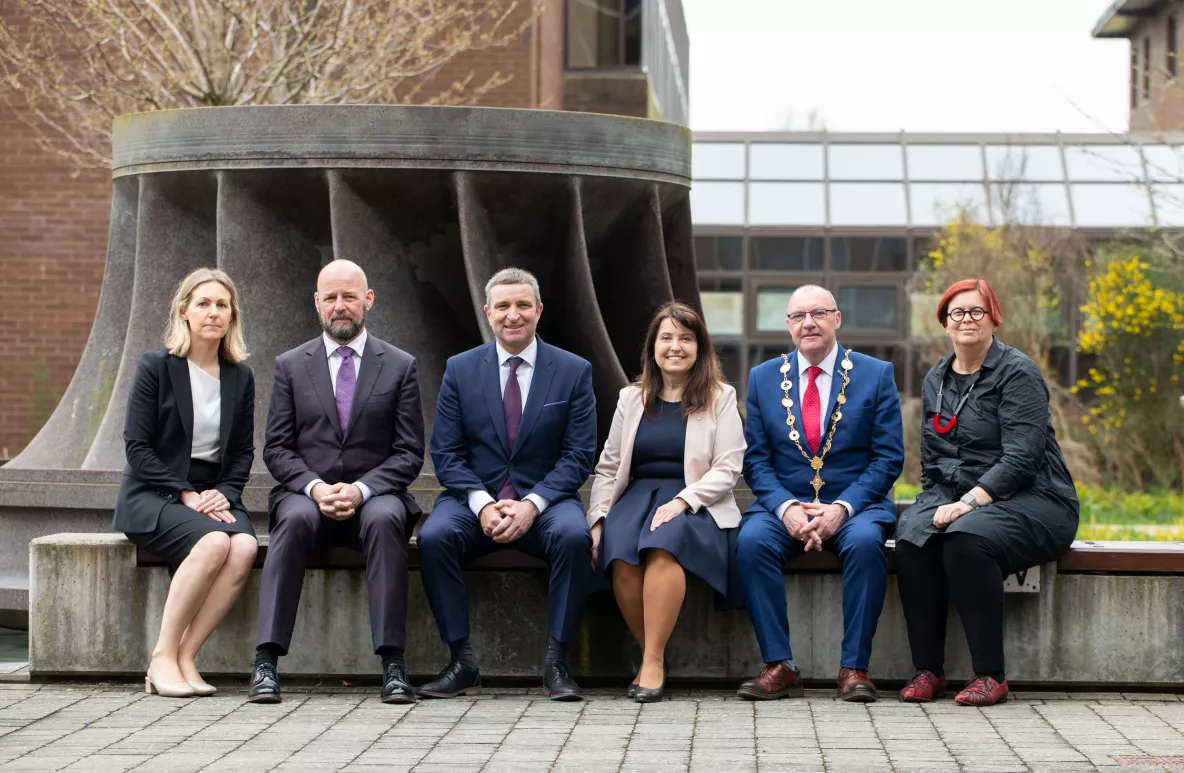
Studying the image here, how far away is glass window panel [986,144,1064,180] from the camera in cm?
2692

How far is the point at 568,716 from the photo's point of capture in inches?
241

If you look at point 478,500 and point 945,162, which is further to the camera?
point 945,162

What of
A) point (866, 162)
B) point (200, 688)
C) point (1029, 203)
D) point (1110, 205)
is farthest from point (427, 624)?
point (866, 162)

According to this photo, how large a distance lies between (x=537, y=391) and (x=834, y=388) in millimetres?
1197

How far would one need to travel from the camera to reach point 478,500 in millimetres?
6719

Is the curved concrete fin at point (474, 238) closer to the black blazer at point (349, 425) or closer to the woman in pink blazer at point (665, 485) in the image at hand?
the black blazer at point (349, 425)

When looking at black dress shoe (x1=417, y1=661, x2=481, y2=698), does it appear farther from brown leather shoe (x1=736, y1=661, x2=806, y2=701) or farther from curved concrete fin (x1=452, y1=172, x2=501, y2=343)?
curved concrete fin (x1=452, y1=172, x2=501, y2=343)

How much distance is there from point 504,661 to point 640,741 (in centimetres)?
143

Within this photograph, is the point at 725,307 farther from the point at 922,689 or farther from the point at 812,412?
the point at 922,689

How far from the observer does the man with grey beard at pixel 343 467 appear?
650cm

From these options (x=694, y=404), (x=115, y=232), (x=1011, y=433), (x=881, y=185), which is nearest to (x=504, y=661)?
(x=694, y=404)

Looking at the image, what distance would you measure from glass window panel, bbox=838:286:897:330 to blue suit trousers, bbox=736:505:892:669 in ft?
60.1

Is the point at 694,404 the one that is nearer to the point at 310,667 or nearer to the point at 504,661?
the point at 504,661

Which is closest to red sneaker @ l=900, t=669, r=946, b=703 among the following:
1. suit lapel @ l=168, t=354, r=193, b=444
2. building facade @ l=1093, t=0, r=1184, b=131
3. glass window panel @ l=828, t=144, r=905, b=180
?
suit lapel @ l=168, t=354, r=193, b=444
